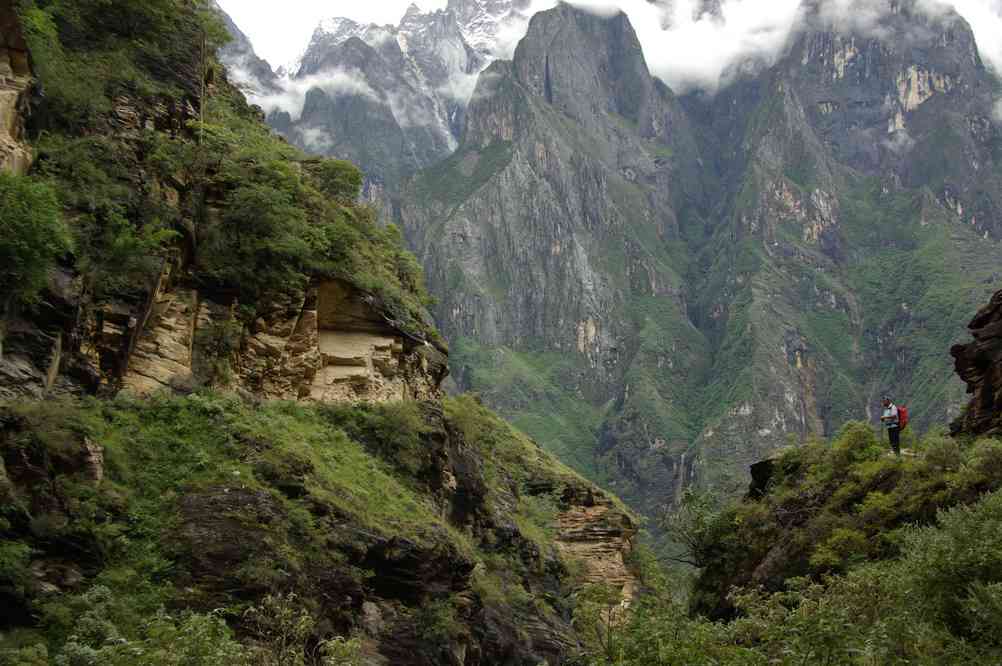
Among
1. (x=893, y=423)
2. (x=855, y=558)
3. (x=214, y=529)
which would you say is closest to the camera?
(x=214, y=529)

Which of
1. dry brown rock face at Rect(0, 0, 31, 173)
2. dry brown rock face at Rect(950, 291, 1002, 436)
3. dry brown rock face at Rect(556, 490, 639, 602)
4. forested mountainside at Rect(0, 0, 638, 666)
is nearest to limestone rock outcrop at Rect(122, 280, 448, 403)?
forested mountainside at Rect(0, 0, 638, 666)

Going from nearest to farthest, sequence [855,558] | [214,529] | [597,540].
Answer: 1. [214,529]
2. [855,558]
3. [597,540]

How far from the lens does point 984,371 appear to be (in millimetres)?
34219

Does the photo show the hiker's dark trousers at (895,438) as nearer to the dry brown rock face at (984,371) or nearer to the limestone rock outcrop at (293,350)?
the dry brown rock face at (984,371)

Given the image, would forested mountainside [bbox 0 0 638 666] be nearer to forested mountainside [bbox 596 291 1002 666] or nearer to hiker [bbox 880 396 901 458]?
forested mountainside [bbox 596 291 1002 666]

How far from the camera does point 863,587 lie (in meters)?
23.1

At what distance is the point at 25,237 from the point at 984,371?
92.7ft

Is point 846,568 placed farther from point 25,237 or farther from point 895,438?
point 25,237

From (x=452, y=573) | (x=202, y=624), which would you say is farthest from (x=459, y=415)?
(x=202, y=624)

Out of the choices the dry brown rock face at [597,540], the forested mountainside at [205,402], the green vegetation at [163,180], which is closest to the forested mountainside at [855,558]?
the forested mountainside at [205,402]

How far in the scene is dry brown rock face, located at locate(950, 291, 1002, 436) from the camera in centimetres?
3294

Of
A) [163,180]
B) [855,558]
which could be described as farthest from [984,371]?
[163,180]

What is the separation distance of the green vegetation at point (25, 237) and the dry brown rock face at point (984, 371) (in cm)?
2685

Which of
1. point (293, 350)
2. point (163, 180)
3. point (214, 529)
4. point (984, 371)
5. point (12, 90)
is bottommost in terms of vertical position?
point (214, 529)
